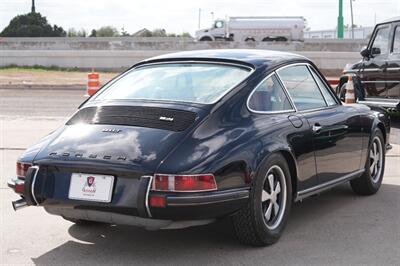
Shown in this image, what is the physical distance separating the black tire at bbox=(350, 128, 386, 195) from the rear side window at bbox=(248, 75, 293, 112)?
151 centimetres

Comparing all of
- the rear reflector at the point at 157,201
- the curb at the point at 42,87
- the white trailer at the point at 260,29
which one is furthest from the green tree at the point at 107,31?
the rear reflector at the point at 157,201

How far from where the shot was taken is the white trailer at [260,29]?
47812mm

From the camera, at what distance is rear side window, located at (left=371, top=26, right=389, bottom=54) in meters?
12.4

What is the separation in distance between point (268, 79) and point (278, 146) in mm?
663

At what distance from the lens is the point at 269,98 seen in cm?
494

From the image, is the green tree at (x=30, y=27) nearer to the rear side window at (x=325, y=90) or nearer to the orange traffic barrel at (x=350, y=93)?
the orange traffic barrel at (x=350, y=93)

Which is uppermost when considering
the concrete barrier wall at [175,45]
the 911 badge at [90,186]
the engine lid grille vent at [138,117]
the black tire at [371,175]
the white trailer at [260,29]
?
the white trailer at [260,29]

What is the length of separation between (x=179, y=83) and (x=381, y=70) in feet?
26.9

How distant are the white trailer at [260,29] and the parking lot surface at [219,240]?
139 feet

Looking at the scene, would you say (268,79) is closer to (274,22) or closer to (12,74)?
(12,74)

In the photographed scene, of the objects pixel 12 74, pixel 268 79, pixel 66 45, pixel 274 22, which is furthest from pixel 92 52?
pixel 268 79

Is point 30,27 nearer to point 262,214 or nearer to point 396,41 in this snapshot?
point 396,41

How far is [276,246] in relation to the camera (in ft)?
15.2

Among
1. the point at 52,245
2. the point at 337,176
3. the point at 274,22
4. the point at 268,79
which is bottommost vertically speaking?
the point at 52,245
